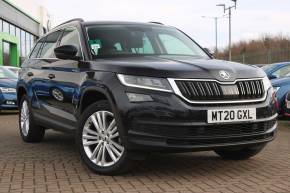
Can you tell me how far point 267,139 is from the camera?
554 cm

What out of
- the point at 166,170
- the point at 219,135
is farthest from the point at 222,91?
the point at 166,170

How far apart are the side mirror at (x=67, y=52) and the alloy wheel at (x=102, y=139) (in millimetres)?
854

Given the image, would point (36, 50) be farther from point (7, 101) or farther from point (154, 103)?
point (7, 101)

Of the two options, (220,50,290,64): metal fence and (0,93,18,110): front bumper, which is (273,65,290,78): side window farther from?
(220,50,290,64): metal fence

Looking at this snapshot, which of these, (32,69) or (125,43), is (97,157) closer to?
(125,43)

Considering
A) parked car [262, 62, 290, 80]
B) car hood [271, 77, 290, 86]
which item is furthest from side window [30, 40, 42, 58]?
parked car [262, 62, 290, 80]

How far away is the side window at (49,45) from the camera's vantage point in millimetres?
7316

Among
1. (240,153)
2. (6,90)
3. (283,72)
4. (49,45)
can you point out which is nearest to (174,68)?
(240,153)

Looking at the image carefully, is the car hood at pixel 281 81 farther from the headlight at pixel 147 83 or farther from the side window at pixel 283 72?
the headlight at pixel 147 83

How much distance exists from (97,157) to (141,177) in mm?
516

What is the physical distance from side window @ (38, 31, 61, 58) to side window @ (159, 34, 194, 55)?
1.54 m

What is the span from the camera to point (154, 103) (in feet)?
16.4

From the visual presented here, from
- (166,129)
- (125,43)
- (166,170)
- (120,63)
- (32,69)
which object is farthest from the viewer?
(32,69)

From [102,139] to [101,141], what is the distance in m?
0.02
